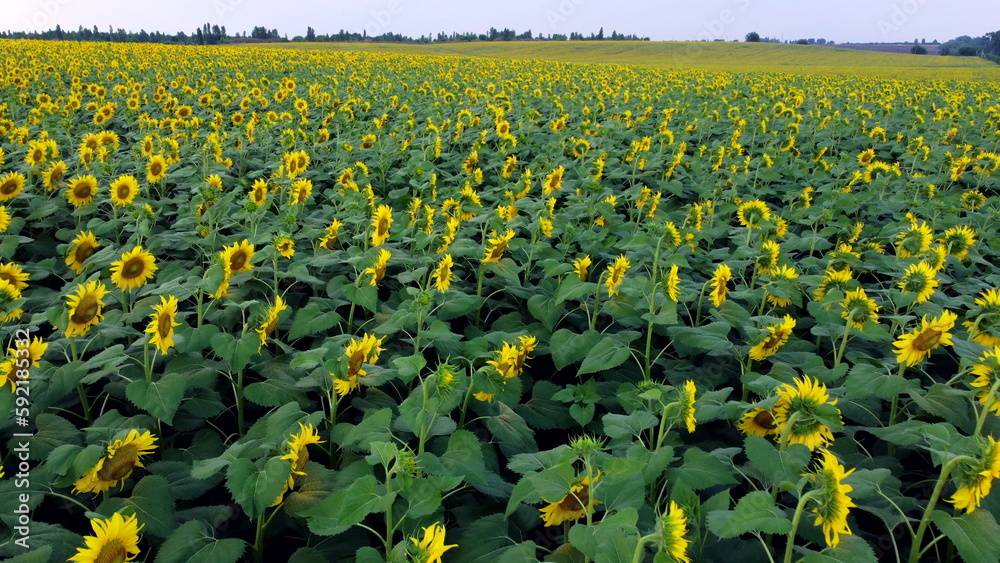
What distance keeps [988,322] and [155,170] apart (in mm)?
6183

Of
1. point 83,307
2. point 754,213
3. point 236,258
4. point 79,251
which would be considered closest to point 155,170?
point 79,251

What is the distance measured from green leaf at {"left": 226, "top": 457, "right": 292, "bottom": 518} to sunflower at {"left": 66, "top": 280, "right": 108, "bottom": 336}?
4.61ft

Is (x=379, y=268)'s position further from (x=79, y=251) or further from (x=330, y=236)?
(x=79, y=251)

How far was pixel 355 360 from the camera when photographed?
2.40 metres

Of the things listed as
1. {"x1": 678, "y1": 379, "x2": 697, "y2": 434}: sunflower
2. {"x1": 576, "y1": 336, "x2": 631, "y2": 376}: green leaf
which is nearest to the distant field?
{"x1": 576, "y1": 336, "x2": 631, "y2": 376}: green leaf

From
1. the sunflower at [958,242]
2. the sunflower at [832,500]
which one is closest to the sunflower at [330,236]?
the sunflower at [832,500]

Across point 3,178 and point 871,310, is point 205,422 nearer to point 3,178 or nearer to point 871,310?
point 871,310

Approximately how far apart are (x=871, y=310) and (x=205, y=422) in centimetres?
307

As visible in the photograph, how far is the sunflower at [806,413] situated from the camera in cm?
185

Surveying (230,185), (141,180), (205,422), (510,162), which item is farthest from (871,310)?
(141,180)

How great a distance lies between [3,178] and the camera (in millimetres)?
4902

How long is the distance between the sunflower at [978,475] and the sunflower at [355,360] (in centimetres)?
200

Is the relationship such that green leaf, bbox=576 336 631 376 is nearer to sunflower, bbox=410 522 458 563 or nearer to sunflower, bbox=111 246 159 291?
sunflower, bbox=410 522 458 563

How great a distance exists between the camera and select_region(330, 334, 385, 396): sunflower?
2.38m
